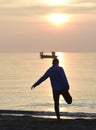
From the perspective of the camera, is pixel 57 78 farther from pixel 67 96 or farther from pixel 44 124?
pixel 44 124

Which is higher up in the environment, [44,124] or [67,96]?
[67,96]

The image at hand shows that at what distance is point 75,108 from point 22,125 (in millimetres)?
28105

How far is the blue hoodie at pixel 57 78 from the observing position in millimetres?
14172

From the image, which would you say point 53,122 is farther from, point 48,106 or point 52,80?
point 48,106

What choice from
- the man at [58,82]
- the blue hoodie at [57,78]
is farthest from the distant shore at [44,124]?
the blue hoodie at [57,78]

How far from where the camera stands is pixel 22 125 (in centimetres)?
1355

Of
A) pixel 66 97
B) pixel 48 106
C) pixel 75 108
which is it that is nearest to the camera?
pixel 66 97

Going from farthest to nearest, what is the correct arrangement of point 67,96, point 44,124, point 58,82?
point 58,82 < point 67,96 < point 44,124

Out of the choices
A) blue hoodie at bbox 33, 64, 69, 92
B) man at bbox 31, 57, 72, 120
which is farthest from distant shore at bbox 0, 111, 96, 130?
blue hoodie at bbox 33, 64, 69, 92

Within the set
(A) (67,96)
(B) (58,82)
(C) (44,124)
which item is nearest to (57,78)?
(B) (58,82)

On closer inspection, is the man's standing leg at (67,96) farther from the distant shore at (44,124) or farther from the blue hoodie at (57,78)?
the distant shore at (44,124)

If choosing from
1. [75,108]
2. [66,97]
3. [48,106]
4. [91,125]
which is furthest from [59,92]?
[48,106]

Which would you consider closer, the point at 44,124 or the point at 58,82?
the point at 44,124

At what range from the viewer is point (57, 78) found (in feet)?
46.9
